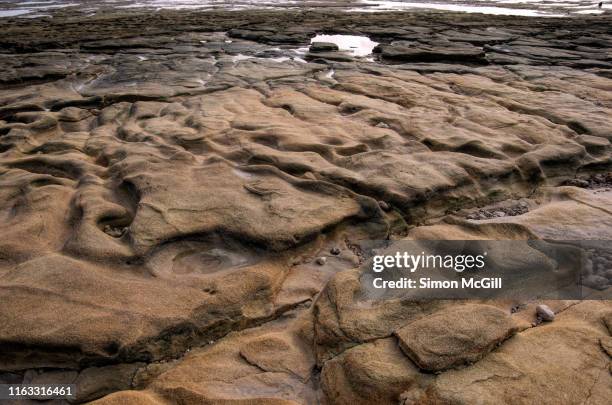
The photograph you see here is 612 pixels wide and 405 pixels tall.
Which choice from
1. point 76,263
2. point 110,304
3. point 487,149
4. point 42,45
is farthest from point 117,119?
point 42,45

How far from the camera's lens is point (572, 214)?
8.85ft

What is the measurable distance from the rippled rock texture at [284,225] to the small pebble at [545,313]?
57 mm

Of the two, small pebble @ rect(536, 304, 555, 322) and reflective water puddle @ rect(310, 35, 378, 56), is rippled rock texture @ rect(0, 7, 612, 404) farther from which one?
reflective water puddle @ rect(310, 35, 378, 56)

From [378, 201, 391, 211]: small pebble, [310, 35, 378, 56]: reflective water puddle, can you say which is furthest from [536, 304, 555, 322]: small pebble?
[310, 35, 378, 56]: reflective water puddle

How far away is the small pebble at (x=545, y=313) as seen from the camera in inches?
73.5

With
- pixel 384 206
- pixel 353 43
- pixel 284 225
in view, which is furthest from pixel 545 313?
pixel 353 43

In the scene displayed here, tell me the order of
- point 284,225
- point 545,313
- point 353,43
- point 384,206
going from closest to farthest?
point 545,313 → point 284,225 → point 384,206 → point 353,43

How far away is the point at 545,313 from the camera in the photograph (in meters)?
1.88

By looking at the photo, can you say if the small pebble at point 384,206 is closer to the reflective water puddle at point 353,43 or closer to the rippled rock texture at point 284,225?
the rippled rock texture at point 284,225

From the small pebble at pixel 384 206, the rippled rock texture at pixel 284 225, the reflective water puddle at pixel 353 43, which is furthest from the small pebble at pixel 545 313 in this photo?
the reflective water puddle at pixel 353 43

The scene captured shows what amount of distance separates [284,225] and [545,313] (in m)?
1.31

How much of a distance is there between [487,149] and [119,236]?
106 inches

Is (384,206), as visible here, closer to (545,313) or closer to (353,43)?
(545,313)

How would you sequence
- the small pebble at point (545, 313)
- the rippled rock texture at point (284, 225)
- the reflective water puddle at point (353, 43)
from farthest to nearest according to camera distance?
the reflective water puddle at point (353, 43) < the small pebble at point (545, 313) < the rippled rock texture at point (284, 225)
